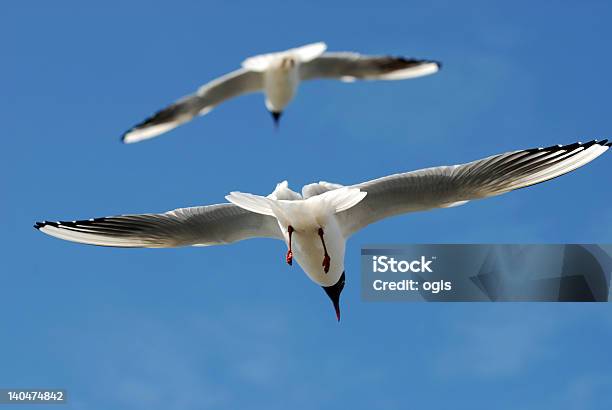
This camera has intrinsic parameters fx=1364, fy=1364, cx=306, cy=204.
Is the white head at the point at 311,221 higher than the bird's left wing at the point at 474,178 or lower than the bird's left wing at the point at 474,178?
lower

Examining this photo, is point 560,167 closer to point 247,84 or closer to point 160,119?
point 247,84

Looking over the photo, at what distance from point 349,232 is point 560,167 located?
1.48 m

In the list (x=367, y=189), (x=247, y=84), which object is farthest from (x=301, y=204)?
(x=247, y=84)

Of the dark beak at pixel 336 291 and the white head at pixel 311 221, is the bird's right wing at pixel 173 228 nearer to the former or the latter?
the white head at pixel 311 221

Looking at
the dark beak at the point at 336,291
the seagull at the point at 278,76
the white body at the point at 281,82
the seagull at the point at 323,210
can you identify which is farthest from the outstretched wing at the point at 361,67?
the dark beak at the point at 336,291

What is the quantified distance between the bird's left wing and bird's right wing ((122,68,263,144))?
1200 mm

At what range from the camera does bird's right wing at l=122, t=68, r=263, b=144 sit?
931 cm

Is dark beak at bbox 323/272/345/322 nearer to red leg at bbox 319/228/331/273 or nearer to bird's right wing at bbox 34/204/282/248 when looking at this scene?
red leg at bbox 319/228/331/273

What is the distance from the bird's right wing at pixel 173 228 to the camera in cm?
924

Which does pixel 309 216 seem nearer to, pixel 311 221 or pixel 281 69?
pixel 311 221

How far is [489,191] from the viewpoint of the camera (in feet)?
28.7

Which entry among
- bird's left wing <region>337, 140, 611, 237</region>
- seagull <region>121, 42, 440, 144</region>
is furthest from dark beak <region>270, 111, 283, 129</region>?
bird's left wing <region>337, 140, 611, 237</region>

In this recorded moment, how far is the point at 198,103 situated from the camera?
9.45 meters

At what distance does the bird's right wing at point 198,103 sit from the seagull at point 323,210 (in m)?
0.64
